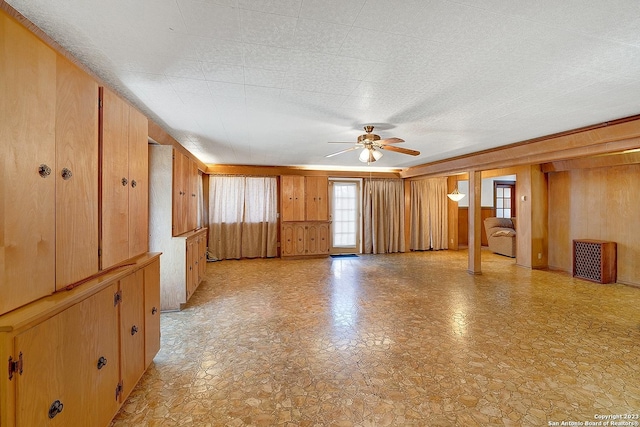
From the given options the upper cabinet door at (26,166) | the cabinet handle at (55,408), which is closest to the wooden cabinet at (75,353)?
the cabinet handle at (55,408)

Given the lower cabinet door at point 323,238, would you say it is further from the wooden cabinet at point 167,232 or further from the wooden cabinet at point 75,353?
the wooden cabinet at point 75,353

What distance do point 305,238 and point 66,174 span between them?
5973 millimetres

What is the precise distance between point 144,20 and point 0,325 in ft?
5.23

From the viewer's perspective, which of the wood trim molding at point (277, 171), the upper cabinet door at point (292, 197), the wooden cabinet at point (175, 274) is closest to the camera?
the wooden cabinet at point (175, 274)

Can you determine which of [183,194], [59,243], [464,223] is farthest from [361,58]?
[464,223]

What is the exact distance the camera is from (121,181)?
1.95m

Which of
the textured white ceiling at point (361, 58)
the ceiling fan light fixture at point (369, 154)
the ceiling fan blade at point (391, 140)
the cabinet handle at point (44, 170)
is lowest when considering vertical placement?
the cabinet handle at point (44, 170)

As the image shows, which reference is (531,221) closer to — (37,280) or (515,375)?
(515,375)

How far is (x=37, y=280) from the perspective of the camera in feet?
4.06

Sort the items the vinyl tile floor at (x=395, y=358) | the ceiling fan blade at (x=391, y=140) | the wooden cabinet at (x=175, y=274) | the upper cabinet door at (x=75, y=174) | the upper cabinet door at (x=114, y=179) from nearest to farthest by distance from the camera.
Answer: the upper cabinet door at (x=75, y=174)
the upper cabinet door at (x=114, y=179)
the vinyl tile floor at (x=395, y=358)
the ceiling fan blade at (x=391, y=140)
the wooden cabinet at (x=175, y=274)

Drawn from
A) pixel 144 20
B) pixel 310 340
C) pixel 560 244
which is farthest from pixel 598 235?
pixel 144 20

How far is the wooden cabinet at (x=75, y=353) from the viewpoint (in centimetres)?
104

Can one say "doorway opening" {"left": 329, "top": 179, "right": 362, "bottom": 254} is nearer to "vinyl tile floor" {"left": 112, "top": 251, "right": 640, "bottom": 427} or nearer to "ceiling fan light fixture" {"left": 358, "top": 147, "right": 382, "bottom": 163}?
"vinyl tile floor" {"left": 112, "top": 251, "right": 640, "bottom": 427}

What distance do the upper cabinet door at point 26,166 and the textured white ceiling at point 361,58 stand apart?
0.48 metres
